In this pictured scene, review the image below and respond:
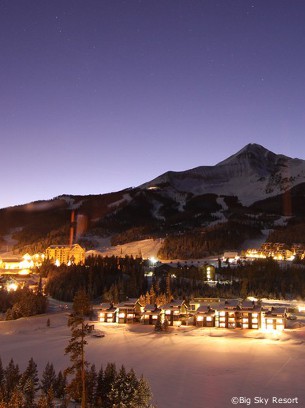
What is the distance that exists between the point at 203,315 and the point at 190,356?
2277 cm

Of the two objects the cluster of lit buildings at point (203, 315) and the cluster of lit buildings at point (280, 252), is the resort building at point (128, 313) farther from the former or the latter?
the cluster of lit buildings at point (280, 252)

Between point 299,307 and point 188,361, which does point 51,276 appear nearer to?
point 299,307

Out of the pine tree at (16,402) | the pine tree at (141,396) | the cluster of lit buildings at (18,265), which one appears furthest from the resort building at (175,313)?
A: the cluster of lit buildings at (18,265)

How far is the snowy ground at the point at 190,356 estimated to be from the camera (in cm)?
3722

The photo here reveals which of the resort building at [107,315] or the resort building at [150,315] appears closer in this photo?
the resort building at [150,315]

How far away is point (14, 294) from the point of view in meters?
92.8

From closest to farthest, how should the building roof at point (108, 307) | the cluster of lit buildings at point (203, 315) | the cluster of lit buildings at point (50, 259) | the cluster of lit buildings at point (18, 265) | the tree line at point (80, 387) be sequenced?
1. the tree line at point (80, 387)
2. the cluster of lit buildings at point (203, 315)
3. the building roof at point (108, 307)
4. the cluster of lit buildings at point (18, 265)
5. the cluster of lit buildings at point (50, 259)

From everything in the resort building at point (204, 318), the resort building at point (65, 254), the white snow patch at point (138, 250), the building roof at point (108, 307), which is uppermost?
the white snow patch at point (138, 250)

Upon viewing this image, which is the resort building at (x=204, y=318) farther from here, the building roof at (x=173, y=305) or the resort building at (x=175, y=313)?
the building roof at (x=173, y=305)

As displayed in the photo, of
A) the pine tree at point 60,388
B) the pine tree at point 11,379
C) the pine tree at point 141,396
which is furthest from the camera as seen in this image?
the pine tree at point 60,388

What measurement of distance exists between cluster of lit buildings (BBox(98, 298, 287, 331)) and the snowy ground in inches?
132

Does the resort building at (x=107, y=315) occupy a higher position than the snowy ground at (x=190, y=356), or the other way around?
the resort building at (x=107, y=315)

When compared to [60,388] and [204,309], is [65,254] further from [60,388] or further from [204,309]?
[60,388]

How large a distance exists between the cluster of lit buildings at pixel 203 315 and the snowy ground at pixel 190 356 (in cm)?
334
